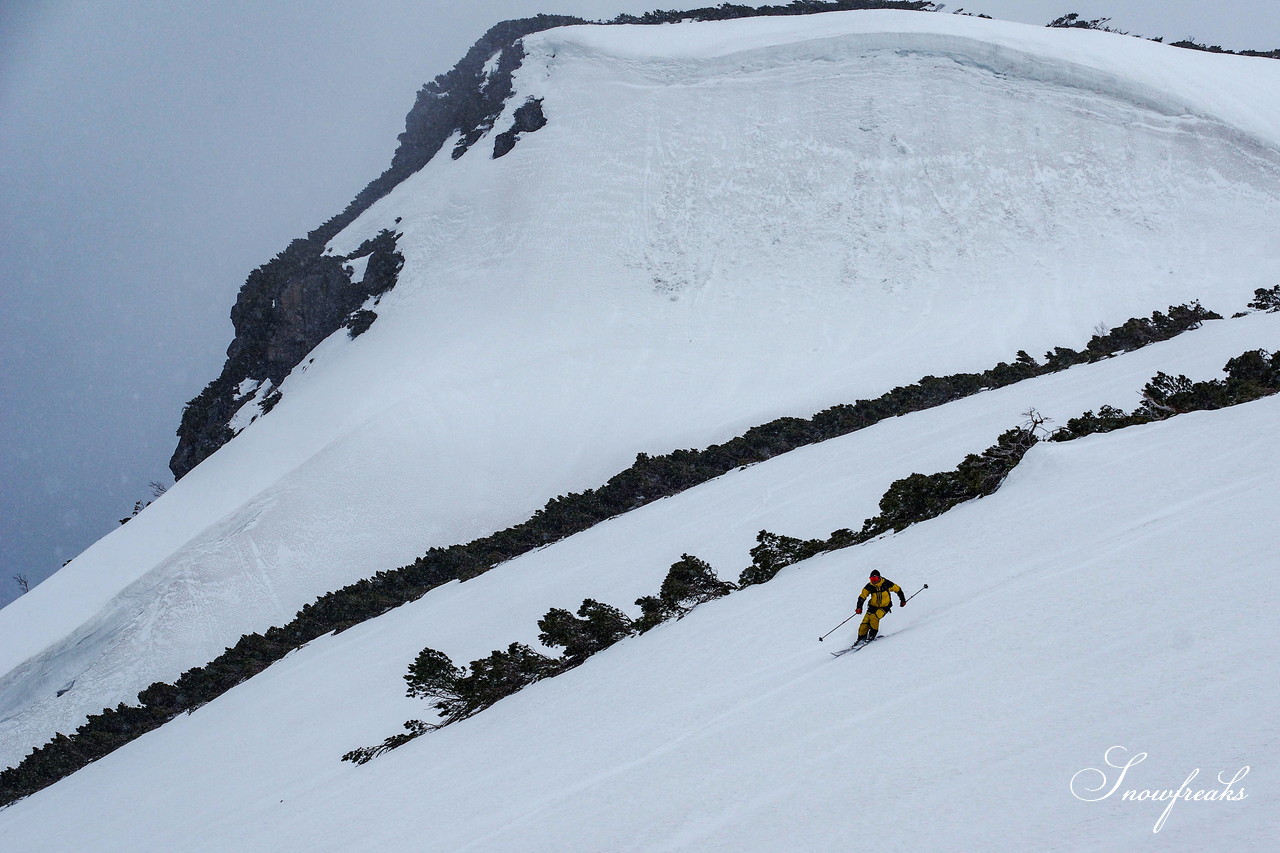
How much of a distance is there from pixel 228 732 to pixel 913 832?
14.0 m

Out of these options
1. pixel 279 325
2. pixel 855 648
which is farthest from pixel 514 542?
Answer: pixel 279 325

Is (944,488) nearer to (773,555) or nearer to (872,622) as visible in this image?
(773,555)

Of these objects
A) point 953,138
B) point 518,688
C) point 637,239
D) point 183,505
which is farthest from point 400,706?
point 953,138

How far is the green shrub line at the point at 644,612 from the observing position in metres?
9.38

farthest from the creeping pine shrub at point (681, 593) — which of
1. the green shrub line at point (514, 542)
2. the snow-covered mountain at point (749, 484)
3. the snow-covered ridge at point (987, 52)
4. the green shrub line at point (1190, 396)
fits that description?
the snow-covered ridge at point (987, 52)

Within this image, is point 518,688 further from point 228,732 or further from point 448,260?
point 448,260

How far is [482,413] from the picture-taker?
25625mm

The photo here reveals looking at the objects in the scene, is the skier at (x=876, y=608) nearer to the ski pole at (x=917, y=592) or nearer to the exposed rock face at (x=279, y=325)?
the ski pole at (x=917, y=592)

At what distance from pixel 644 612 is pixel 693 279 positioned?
22.0 meters
